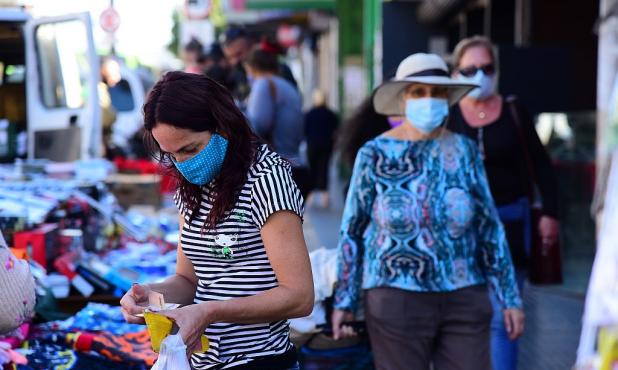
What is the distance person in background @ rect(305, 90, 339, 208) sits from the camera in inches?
653

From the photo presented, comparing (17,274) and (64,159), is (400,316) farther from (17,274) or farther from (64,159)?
(64,159)

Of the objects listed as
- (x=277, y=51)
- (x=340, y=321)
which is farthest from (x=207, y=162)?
(x=277, y=51)

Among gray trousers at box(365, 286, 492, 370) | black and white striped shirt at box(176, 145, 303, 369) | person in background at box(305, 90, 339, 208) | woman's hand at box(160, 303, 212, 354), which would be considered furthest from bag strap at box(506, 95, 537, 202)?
person in background at box(305, 90, 339, 208)

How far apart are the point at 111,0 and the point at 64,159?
1672cm

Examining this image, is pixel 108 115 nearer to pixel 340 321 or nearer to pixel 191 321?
pixel 340 321

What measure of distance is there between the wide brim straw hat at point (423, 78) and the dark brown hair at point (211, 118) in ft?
5.07

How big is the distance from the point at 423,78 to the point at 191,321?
1996 millimetres

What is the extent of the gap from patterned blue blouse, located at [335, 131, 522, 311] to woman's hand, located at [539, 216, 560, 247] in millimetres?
971

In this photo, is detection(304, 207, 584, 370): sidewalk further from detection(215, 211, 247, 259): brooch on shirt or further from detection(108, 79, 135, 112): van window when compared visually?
detection(108, 79, 135, 112): van window

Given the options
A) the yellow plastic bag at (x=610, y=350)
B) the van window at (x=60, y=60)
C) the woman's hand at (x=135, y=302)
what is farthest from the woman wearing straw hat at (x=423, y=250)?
the van window at (x=60, y=60)

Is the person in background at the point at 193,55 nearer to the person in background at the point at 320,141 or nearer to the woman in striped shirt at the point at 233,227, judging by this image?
the person in background at the point at 320,141

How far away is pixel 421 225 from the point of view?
4.14 m

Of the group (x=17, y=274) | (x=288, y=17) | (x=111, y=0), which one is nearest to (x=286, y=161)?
(x=17, y=274)

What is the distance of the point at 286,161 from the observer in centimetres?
310
